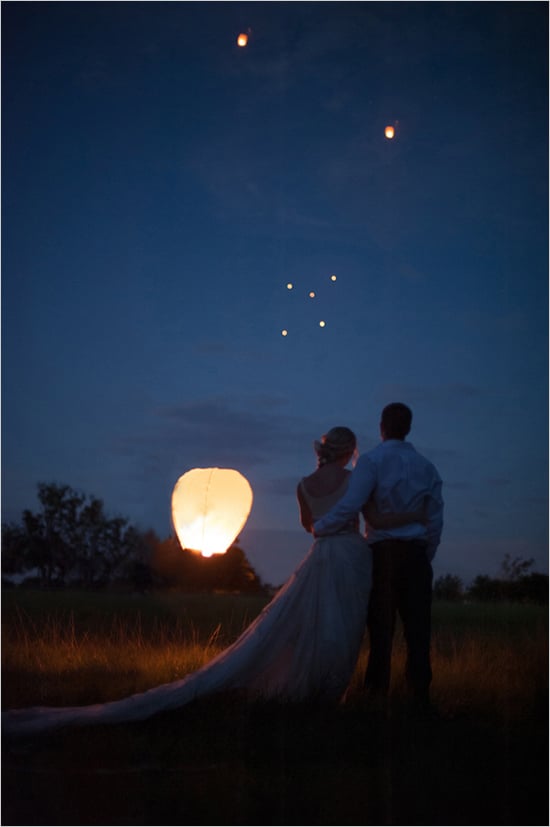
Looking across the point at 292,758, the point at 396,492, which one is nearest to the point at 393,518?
the point at 396,492

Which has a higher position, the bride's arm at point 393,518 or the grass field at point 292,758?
the bride's arm at point 393,518

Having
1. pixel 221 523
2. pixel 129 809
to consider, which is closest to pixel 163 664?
pixel 221 523

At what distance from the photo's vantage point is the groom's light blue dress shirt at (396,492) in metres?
6.13

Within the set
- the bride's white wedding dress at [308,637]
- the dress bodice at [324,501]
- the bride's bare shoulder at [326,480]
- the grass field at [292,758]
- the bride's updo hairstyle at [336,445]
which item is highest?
the bride's updo hairstyle at [336,445]

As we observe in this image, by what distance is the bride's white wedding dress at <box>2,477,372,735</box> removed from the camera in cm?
594

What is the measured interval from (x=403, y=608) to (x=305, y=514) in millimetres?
1037

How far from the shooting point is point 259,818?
386 cm

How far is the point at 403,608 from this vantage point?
241 inches

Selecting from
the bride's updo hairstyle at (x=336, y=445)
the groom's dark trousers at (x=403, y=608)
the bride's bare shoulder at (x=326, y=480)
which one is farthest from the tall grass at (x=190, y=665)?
the bride's updo hairstyle at (x=336, y=445)

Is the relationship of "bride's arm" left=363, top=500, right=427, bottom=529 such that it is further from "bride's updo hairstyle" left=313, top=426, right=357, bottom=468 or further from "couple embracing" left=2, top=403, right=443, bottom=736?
"bride's updo hairstyle" left=313, top=426, right=357, bottom=468

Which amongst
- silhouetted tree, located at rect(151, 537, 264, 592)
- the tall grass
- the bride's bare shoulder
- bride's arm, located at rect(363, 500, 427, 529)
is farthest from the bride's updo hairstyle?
silhouetted tree, located at rect(151, 537, 264, 592)

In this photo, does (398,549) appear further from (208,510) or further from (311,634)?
(208,510)

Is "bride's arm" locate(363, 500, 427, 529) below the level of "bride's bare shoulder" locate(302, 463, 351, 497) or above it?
below

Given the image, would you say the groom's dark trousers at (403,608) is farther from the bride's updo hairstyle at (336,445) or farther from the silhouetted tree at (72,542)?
the silhouetted tree at (72,542)
